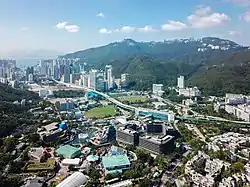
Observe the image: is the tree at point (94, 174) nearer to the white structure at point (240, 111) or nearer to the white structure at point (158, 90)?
the white structure at point (240, 111)

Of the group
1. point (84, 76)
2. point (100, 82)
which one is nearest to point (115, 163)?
point (100, 82)

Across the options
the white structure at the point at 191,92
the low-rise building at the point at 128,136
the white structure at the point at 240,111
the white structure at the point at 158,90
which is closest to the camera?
the low-rise building at the point at 128,136

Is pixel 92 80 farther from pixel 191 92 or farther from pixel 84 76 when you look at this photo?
pixel 191 92

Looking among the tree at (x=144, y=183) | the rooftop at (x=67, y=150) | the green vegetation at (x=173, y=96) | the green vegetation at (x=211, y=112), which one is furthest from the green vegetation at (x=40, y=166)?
the green vegetation at (x=173, y=96)

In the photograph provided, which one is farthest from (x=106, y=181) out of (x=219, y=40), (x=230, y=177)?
(x=219, y=40)

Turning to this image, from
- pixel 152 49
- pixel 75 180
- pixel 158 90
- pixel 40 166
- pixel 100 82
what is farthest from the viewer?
pixel 152 49

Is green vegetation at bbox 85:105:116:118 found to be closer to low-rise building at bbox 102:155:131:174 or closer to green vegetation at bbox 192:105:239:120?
green vegetation at bbox 192:105:239:120

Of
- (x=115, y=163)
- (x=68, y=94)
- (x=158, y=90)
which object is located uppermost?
(x=158, y=90)
